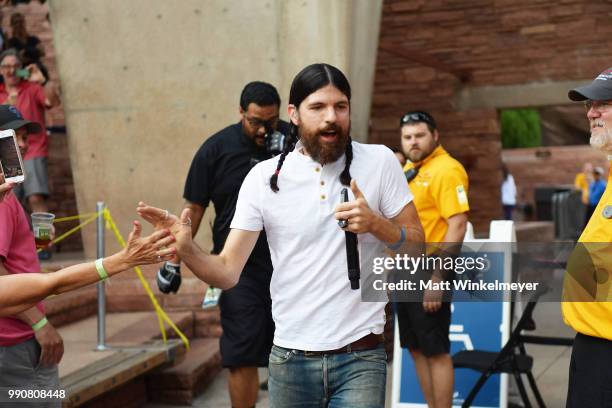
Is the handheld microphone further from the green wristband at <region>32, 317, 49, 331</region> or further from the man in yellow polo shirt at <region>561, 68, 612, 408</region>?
the green wristband at <region>32, 317, 49, 331</region>

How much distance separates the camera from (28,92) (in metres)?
8.19

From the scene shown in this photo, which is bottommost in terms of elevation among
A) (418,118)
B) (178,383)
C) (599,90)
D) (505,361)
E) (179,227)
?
(178,383)

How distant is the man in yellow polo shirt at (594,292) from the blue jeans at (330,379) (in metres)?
0.69

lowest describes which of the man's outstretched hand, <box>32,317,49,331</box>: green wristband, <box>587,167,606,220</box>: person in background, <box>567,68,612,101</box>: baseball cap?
<box>587,167,606,220</box>: person in background

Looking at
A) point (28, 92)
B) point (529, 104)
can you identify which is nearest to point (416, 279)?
point (28, 92)

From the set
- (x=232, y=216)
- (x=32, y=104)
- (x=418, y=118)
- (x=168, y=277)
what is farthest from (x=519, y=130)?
(x=168, y=277)

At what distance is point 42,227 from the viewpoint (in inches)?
157

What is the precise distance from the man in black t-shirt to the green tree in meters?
26.3

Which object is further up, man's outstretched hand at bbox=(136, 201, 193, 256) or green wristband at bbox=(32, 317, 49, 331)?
man's outstretched hand at bbox=(136, 201, 193, 256)

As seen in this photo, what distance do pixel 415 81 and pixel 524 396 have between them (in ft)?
26.9

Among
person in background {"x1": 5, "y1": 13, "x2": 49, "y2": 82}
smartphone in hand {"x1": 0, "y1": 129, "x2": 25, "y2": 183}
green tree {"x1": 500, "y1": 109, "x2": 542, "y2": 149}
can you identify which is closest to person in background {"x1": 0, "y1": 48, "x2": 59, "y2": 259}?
person in background {"x1": 5, "y1": 13, "x2": 49, "y2": 82}

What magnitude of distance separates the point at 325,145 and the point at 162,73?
5111 mm

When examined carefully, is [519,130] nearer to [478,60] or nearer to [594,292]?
[478,60]

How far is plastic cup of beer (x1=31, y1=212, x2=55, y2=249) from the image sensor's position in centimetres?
397
